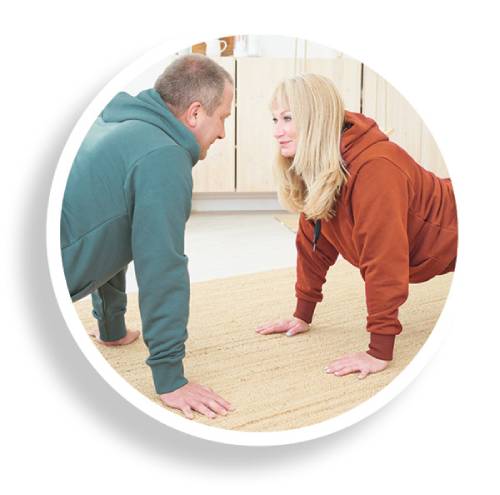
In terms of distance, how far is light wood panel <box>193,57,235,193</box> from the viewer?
41.5 inches

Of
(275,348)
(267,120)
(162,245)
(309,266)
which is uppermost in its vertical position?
(267,120)

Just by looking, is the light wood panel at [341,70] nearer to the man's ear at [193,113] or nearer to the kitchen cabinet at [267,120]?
the kitchen cabinet at [267,120]

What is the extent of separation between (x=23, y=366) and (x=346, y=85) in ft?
1.74

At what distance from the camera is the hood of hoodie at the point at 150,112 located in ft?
2.63

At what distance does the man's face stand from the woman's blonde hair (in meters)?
0.10

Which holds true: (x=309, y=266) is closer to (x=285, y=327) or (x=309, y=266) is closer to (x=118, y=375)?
(x=285, y=327)

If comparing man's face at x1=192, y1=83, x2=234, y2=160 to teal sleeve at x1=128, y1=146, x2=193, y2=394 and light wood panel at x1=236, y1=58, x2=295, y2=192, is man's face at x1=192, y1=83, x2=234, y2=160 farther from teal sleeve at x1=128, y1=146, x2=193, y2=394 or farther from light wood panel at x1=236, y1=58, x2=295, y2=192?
light wood panel at x1=236, y1=58, x2=295, y2=192

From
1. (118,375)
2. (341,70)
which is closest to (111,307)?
(118,375)

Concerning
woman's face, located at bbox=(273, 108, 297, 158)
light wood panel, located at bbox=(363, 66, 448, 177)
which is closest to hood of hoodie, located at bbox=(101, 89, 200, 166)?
woman's face, located at bbox=(273, 108, 297, 158)

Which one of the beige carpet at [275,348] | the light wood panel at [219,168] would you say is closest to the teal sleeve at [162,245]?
the beige carpet at [275,348]

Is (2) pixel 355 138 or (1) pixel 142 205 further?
(2) pixel 355 138

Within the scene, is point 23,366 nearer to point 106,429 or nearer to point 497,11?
point 106,429

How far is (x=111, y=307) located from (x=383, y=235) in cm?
37

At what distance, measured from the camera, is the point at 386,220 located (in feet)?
3.00
